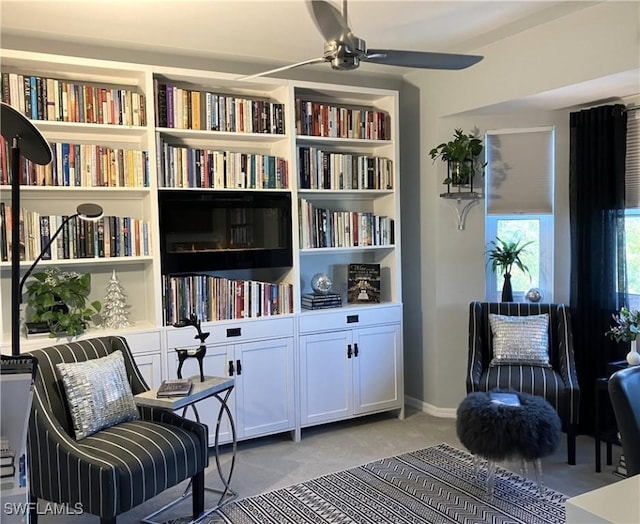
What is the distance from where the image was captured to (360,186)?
14.2 ft

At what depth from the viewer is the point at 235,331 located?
12.5 ft

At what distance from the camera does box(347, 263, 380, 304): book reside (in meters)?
4.42

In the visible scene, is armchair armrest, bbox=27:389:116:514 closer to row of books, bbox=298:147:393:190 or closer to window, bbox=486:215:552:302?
row of books, bbox=298:147:393:190

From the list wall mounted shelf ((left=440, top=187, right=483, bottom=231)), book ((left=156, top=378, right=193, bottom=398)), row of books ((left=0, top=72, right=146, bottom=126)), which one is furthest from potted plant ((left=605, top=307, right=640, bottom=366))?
row of books ((left=0, top=72, right=146, bottom=126))

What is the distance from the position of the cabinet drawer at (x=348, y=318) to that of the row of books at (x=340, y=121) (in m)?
1.25

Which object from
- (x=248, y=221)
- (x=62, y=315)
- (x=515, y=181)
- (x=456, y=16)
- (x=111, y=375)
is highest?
(x=456, y=16)

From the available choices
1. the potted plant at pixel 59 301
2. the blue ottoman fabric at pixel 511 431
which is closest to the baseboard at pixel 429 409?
the blue ottoman fabric at pixel 511 431

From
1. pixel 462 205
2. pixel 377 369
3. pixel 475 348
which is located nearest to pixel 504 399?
pixel 475 348

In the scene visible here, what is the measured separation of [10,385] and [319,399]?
2945 mm

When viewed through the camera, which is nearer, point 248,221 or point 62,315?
point 62,315

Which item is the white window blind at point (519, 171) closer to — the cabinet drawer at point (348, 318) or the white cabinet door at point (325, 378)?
the cabinet drawer at point (348, 318)

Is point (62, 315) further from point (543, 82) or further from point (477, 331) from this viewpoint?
point (543, 82)

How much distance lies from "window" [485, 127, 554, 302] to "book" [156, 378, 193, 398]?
2597 millimetres

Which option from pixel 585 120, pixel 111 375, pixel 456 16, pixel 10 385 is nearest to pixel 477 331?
pixel 585 120
